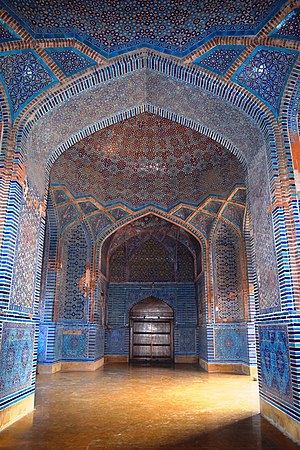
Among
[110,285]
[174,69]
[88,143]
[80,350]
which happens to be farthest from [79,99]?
[110,285]

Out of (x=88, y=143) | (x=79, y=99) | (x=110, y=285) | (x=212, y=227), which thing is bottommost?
(x=110, y=285)

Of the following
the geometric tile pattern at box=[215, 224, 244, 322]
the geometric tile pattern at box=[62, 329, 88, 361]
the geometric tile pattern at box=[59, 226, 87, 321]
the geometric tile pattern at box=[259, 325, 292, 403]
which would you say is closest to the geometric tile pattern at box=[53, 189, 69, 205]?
the geometric tile pattern at box=[59, 226, 87, 321]

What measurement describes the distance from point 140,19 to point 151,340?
12081 millimetres

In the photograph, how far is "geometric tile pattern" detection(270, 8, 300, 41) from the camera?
181 inches

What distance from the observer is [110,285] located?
47.5ft

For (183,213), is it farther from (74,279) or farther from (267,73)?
(267,73)

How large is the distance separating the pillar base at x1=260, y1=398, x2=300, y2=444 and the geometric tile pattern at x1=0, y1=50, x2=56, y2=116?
570cm

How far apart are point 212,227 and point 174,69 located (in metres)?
6.63

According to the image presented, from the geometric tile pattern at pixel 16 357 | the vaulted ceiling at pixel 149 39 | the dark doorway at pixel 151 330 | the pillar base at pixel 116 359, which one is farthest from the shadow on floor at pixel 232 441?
the dark doorway at pixel 151 330

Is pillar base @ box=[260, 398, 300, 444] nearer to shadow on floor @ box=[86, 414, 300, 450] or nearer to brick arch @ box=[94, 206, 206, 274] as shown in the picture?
shadow on floor @ box=[86, 414, 300, 450]

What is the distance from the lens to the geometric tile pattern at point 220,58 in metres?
5.24

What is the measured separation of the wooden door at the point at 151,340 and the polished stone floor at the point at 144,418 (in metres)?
5.72

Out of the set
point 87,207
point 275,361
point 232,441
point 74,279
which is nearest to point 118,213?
point 87,207

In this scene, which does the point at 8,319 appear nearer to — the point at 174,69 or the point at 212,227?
the point at 174,69
